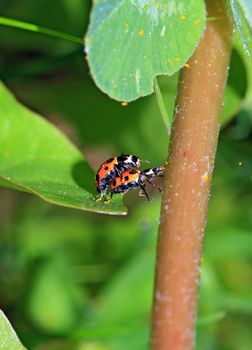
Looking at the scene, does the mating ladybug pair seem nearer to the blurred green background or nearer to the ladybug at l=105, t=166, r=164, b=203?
the ladybug at l=105, t=166, r=164, b=203

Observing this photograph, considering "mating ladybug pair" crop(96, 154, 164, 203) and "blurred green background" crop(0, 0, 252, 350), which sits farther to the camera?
"blurred green background" crop(0, 0, 252, 350)

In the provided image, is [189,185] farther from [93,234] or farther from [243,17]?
[93,234]

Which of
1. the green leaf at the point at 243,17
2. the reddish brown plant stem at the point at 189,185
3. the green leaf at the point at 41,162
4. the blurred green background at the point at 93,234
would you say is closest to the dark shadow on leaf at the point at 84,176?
the green leaf at the point at 41,162

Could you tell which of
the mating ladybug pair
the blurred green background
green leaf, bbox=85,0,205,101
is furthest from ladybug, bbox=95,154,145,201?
the blurred green background

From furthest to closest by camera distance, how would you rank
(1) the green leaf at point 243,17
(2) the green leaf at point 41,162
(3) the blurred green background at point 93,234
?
1. (3) the blurred green background at point 93,234
2. (2) the green leaf at point 41,162
3. (1) the green leaf at point 243,17

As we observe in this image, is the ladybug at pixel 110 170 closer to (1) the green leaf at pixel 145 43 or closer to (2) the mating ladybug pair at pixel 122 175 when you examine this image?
(2) the mating ladybug pair at pixel 122 175

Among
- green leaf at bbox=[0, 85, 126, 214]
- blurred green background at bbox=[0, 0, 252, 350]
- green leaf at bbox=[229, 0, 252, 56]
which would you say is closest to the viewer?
green leaf at bbox=[229, 0, 252, 56]

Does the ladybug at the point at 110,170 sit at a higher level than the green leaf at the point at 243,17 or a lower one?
lower
